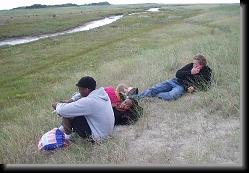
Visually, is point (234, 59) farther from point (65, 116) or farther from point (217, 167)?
point (217, 167)

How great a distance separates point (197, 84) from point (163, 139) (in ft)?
7.50

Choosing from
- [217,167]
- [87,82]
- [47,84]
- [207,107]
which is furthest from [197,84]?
[47,84]

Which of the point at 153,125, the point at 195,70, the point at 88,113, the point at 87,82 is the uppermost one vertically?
the point at 87,82

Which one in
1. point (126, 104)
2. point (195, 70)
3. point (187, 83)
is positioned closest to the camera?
point (126, 104)

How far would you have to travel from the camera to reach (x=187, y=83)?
7.79m

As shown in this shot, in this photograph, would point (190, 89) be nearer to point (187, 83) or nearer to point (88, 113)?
point (187, 83)

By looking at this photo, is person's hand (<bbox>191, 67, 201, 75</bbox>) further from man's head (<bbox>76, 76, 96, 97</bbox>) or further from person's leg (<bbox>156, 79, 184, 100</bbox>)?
man's head (<bbox>76, 76, 96, 97</bbox>)

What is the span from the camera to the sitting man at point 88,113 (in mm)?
5777

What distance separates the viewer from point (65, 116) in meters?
5.83

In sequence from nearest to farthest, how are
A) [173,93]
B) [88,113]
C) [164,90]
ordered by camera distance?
[88,113] → [173,93] → [164,90]

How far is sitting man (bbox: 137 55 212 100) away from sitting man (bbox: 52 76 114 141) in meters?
1.86

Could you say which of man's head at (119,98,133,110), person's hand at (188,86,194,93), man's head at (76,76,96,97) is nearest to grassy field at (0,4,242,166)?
person's hand at (188,86,194,93)

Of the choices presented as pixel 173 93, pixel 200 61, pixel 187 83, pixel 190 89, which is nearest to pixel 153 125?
pixel 173 93

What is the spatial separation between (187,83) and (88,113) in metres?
2.59
